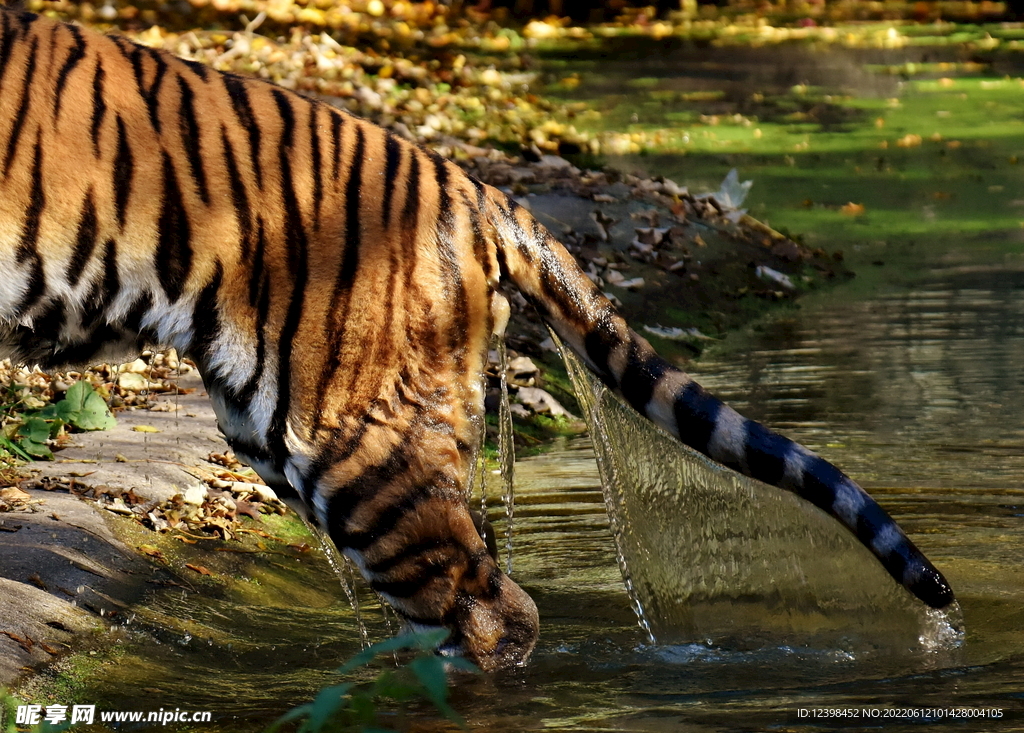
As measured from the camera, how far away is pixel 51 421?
16.6 ft

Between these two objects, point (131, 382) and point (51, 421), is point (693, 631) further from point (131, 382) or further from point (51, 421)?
point (131, 382)

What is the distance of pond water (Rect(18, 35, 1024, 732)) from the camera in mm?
3365

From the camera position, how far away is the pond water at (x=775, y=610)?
3.37 meters

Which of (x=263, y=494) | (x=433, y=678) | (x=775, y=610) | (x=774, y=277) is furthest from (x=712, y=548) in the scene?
(x=774, y=277)

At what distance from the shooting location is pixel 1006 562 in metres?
4.32

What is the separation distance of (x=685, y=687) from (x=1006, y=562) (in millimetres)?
1353

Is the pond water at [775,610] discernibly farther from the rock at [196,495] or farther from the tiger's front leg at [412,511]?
the rock at [196,495]

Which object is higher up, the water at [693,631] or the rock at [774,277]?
the water at [693,631]

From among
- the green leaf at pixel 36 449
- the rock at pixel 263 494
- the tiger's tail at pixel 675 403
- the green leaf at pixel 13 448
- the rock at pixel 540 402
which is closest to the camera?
the tiger's tail at pixel 675 403

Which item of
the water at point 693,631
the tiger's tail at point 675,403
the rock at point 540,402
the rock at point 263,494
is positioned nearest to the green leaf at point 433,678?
the water at point 693,631

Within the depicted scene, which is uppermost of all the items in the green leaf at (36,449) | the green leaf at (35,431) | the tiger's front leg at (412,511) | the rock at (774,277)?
the tiger's front leg at (412,511)

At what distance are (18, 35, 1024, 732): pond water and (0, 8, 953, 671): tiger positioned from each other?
0.27 meters

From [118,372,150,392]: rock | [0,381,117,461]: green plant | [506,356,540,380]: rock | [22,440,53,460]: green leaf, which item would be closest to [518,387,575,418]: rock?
[506,356,540,380]: rock

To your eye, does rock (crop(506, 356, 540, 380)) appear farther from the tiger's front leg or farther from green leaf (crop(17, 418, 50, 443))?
the tiger's front leg
